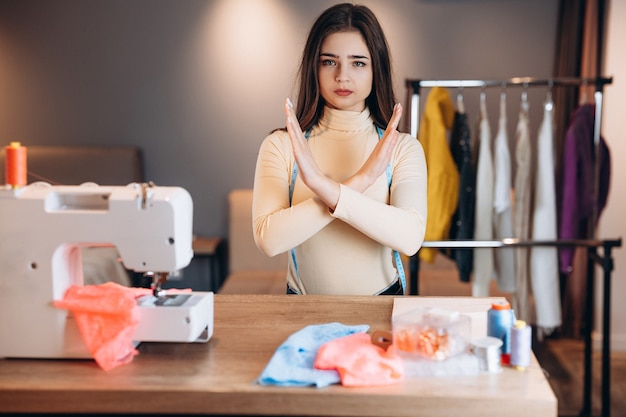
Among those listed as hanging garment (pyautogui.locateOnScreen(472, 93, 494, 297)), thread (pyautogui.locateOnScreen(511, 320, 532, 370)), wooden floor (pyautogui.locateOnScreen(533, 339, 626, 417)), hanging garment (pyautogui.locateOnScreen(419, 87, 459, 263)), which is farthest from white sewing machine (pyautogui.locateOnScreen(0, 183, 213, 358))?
wooden floor (pyautogui.locateOnScreen(533, 339, 626, 417))

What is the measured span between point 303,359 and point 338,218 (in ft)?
1.66

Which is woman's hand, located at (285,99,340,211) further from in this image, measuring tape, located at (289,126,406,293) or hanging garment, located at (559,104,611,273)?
hanging garment, located at (559,104,611,273)

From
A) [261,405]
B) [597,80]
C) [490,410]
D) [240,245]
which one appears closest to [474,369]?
[490,410]

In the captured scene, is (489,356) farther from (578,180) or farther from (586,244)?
(578,180)

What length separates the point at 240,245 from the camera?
4.41 meters

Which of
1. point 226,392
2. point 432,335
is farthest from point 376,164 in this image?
point 226,392

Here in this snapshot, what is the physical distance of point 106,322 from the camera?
1.33 meters

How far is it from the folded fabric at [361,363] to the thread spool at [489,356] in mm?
137

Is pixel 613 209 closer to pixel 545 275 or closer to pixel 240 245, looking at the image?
pixel 545 275

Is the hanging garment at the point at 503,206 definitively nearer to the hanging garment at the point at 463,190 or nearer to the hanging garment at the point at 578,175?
the hanging garment at the point at 463,190

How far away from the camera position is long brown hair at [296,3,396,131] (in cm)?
185

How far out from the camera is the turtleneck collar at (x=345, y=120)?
190 cm

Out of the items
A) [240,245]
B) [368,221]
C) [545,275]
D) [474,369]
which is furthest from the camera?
[240,245]

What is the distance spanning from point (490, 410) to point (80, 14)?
13.3 ft
